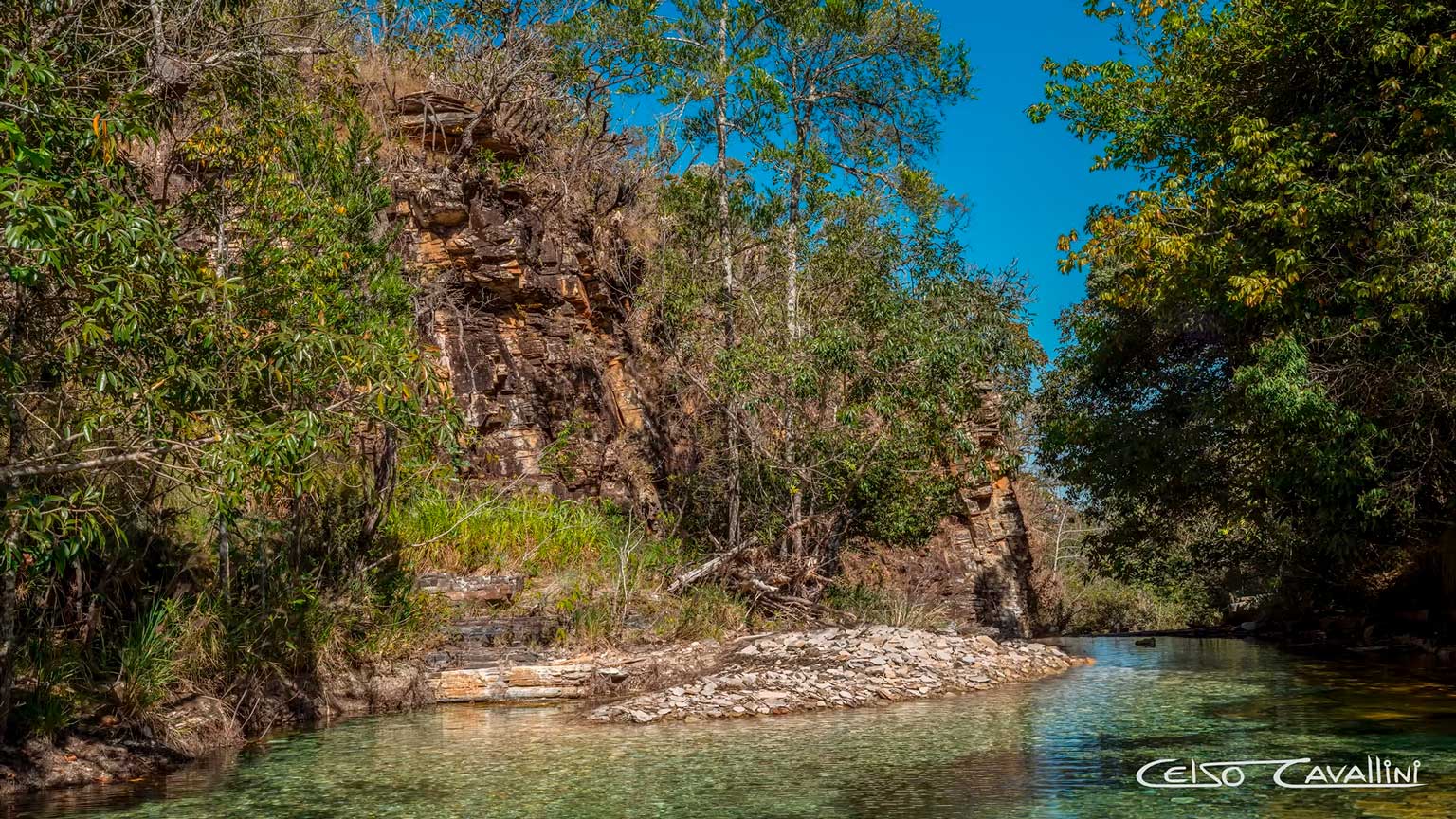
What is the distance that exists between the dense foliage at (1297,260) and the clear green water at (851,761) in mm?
3109

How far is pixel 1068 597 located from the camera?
36250 millimetres

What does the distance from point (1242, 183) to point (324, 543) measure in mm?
12365

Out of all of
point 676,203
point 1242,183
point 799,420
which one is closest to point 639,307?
point 676,203

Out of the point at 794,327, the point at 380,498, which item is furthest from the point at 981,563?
the point at 380,498

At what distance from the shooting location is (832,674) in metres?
12.8

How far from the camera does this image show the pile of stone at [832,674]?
460 inches

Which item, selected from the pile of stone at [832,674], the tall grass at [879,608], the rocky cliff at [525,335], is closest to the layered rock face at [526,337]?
the rocky cliff at [525,335]

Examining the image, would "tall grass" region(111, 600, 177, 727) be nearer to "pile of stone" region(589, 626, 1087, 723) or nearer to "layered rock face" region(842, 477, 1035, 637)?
"pile of stone" region(589, 626, 1087, 723)

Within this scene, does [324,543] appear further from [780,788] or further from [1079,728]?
[1079,728]

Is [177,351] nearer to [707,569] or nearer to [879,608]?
[707,569]

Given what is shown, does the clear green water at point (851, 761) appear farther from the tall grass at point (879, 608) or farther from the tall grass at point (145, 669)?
the tall grass at point (879, 608)

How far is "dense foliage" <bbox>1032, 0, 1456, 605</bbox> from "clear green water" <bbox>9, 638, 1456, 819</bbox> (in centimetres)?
311

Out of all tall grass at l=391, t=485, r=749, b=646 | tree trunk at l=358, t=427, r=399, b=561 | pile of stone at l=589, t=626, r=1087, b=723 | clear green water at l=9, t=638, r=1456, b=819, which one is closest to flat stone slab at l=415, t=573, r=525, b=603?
tall grass at l=391, t=485, r=749, b=646

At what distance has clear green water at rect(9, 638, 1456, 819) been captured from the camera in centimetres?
705
